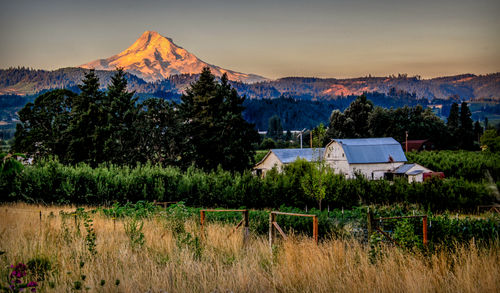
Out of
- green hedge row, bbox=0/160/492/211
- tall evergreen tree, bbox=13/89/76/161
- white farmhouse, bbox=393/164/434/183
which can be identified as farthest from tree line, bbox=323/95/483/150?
green hedge row, bbox=0/160/492/211

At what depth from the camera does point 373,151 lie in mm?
47750

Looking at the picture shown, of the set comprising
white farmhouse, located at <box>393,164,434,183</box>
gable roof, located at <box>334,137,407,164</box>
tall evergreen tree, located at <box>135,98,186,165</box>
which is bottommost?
white farmhouse, located at <box>393,164,434,183</box>

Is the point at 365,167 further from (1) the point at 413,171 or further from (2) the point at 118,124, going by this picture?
(2) the point at 118,124

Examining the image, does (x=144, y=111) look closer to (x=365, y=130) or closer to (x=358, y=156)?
(x=358, y=156)

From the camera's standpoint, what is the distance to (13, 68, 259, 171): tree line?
114ft

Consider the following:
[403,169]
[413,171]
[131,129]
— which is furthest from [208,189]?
[403,169]

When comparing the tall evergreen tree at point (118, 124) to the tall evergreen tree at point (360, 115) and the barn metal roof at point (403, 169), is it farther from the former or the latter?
the tall evergreen tree at point (360, 115)

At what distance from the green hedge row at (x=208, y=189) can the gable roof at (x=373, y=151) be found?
20115 mm

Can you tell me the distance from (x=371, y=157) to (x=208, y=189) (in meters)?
28.7

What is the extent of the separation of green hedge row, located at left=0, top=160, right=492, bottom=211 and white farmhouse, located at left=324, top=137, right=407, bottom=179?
19.5 m

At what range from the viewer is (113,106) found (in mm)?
37375

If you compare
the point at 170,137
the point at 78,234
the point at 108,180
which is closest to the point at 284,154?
the point at 170,137

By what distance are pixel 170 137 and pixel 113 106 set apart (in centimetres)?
594

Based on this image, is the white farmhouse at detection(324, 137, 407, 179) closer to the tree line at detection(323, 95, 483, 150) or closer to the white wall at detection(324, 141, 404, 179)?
the white wall at detection(324, 141, 404, 179)
